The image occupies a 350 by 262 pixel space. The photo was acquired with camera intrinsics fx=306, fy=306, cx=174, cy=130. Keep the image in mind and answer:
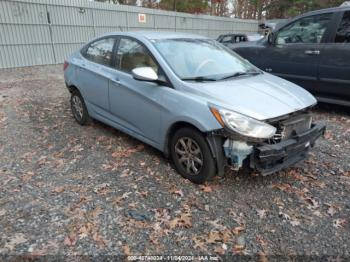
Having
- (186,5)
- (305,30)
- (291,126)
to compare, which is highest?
(186,5)

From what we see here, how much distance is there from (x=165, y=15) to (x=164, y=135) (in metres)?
15.6

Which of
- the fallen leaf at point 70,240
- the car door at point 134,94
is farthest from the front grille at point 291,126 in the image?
the fallen leaf at point 70,240

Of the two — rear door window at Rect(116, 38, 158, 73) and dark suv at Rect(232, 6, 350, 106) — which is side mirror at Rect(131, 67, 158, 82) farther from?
dark suv at Rect(232, 6, 350, 106)

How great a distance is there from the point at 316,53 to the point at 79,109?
438cm

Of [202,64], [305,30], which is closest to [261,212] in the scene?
[202,64]

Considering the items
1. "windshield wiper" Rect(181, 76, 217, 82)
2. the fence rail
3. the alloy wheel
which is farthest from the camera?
the fence rail

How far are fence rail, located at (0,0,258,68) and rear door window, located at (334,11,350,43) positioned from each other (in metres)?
10.3

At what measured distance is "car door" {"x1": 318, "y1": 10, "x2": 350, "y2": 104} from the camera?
525cm

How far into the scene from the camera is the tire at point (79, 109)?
204 inches

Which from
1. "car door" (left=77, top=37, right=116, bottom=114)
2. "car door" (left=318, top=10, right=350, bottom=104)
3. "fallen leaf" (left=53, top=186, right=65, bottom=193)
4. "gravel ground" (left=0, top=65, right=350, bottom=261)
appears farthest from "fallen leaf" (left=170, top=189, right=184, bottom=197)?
"car door" (left=318, top=10, right=350, bottom=104)

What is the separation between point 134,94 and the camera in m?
3.94

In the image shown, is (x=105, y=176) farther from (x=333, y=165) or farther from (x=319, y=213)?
(x=333, y=165)

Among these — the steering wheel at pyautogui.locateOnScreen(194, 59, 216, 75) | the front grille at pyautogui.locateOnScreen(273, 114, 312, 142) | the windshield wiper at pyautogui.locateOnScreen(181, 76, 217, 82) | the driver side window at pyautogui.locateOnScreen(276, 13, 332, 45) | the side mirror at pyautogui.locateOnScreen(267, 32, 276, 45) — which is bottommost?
the front grille at pyautogui.locateOnScreen(273, 114, 312, 142)

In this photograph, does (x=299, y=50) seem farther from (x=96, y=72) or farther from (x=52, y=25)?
(x=52, y=25)
